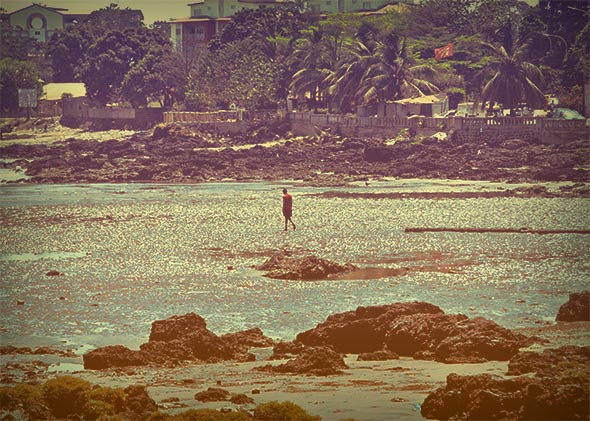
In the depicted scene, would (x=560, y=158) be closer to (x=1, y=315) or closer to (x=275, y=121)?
(x=275, y=121)

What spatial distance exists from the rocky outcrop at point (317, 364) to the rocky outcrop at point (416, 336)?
1443 mm

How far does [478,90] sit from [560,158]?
82.4 feet

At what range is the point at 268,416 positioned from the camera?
1675 centimetres

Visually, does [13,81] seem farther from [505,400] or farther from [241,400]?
[505,400]

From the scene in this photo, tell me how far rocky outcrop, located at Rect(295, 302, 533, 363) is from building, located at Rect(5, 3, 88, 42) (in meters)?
131

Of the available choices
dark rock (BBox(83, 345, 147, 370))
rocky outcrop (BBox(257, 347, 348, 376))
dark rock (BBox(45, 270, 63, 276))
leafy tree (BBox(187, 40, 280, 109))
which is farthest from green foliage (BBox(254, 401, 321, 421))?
leafy tree (BBox(187, 40, 280, 109))

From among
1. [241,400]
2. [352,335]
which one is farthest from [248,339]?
[241,400]

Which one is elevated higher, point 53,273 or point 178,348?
point 178,348

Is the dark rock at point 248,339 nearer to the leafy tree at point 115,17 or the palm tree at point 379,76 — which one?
the palm tree at point 379,76

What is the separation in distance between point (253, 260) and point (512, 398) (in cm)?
1797

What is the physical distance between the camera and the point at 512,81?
235 feet

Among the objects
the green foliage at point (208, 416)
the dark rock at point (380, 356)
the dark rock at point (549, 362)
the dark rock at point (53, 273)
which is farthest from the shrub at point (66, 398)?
the dark rock at point (53, 273)

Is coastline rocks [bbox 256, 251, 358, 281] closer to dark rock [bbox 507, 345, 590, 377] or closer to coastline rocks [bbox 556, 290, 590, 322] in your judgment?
coastline rocks [bbox 556, 290, 590, 322]

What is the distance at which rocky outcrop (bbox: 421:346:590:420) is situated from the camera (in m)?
16.0
